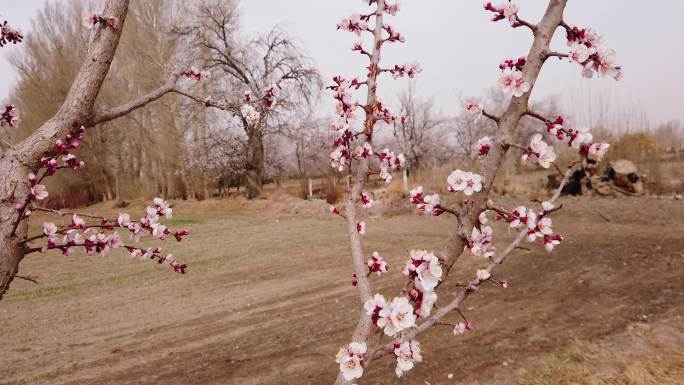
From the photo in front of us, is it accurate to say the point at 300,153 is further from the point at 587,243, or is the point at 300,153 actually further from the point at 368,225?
the point at 587,243

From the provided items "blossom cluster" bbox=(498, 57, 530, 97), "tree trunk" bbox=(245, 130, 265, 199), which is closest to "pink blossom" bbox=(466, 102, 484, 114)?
"blossom cluster" bbox=(498, 57, 530, 97)

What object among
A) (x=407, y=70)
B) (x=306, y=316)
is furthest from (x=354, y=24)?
(x=306, y=316)

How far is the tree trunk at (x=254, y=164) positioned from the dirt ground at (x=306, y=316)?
491 inches

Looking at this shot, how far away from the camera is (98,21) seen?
1.73 metres

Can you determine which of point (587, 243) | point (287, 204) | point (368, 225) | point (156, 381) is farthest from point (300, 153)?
point (156, 381)

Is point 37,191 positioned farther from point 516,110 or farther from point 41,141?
point 516,110

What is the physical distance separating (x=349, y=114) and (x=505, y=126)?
80 centimetres

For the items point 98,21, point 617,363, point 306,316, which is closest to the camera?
point 98,21

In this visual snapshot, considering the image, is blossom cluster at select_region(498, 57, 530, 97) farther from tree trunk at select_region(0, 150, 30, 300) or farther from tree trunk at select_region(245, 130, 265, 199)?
tree trunk at select_region(245, 130, 265, 199)

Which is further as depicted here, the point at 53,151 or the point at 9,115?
the point at 9,115

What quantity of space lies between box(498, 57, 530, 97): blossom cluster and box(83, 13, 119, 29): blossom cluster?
137 centimetres

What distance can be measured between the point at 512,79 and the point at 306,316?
373 cm

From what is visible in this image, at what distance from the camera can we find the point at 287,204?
1691cm

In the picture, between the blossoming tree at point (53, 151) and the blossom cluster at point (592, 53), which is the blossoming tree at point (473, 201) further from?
the blossoming tree at point (53, 151)
